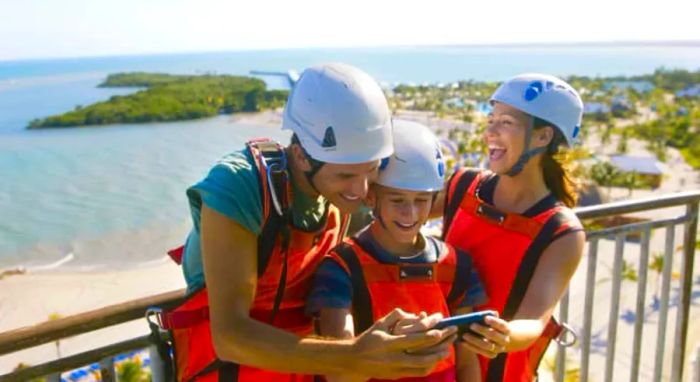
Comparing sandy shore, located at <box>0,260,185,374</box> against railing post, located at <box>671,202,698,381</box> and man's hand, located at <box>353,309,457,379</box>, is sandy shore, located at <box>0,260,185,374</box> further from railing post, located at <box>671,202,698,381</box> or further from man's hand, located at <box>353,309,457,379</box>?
man's hand, located at <box>353,309,457,379</box>

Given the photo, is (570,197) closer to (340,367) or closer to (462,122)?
(340,367)

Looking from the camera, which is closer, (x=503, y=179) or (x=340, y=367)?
(x=340, y=367)

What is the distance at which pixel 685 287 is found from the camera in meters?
3.63

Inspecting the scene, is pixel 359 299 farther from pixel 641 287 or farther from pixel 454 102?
pixel 454 102

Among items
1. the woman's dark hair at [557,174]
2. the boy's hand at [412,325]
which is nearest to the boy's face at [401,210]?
the boy's hand at [412,325]

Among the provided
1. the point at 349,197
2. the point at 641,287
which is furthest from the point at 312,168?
the point at 641,287

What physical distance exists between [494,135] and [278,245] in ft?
3.14

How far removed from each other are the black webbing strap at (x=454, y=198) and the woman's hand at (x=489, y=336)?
60 centimetres

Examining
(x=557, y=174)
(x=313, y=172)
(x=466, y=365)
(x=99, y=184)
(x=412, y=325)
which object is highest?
(x=313, y=172)

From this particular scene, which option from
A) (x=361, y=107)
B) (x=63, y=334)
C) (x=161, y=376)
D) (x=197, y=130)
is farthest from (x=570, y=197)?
(x=197, y=130)

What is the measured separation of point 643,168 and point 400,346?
49.0m

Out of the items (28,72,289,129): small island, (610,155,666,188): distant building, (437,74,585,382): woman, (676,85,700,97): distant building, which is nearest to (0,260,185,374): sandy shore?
(437,74,585,382): woman

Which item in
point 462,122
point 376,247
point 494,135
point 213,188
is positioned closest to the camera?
point 213,188

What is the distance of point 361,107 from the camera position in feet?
5.80
